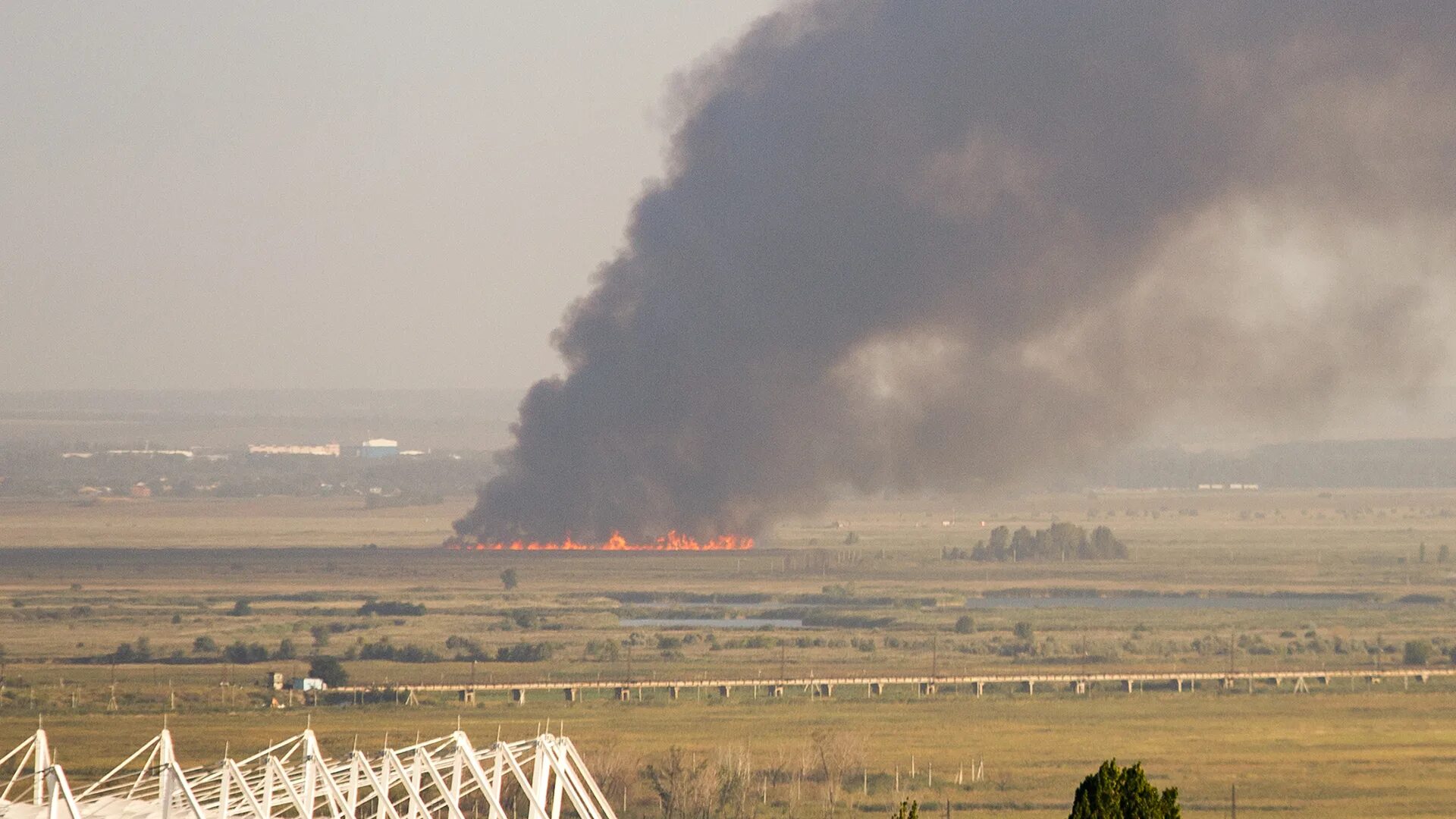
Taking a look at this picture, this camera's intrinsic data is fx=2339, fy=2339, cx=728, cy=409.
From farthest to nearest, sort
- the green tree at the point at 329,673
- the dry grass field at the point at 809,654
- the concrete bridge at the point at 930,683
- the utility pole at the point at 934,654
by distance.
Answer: the utility pole at the point at 934,654, the green tree at the point at 329,673, the concrete bridge at the point at 930,683, the dry grass field at the point at 809,654

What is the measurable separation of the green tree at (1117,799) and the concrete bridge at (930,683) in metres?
59.2

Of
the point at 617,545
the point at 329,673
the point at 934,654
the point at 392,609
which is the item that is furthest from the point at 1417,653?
the point at 617,545

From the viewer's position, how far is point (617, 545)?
179 metres

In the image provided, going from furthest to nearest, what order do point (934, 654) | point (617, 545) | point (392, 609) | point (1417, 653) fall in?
1. point (617, 545)
2. point (392, 609)
3. point (1417, 653)
4. point (934, 654)

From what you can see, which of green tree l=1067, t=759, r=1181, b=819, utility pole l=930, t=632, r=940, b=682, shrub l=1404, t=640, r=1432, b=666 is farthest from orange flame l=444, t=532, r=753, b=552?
green tree l=1067, t=759, r=1181, b=819

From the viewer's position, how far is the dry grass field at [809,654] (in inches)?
3108

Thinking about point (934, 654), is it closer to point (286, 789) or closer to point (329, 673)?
point (329, 673)

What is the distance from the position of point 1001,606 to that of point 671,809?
8613cm

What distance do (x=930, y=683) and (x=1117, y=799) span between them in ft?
211

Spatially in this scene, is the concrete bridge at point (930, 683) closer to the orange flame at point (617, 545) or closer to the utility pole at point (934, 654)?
the utility pole at point (934, 654)

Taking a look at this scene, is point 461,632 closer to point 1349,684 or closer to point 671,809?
point 1349,684

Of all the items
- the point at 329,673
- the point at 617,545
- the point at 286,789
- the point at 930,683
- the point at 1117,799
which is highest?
the point at 617,545

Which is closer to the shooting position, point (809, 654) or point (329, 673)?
point (329, 673)

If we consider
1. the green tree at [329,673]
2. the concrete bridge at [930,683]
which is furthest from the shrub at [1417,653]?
the green tree at [329,673]
